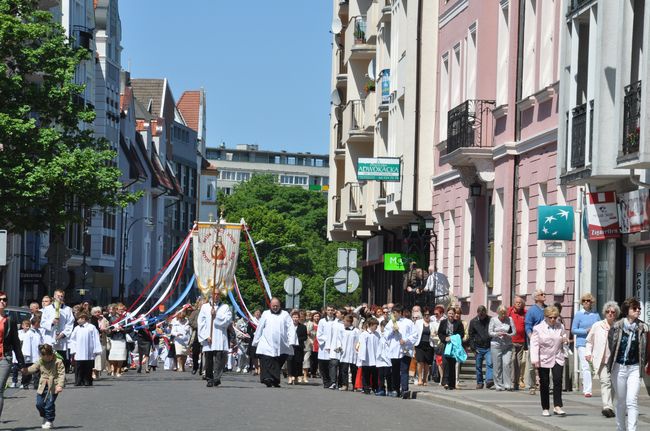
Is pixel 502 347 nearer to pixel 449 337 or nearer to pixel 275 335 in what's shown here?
pixel 449 337

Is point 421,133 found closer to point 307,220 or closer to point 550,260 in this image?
point 550,260

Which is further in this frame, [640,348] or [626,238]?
[626,238]

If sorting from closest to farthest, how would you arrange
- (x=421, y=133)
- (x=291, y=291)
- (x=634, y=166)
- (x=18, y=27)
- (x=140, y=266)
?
(x=634, y=166), (x=18, y=27), (x=421, y=133), (x=291, y=291), (x=140, y=266)

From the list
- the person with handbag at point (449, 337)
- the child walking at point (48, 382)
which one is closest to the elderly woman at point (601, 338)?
the child walking at point (48, 382)

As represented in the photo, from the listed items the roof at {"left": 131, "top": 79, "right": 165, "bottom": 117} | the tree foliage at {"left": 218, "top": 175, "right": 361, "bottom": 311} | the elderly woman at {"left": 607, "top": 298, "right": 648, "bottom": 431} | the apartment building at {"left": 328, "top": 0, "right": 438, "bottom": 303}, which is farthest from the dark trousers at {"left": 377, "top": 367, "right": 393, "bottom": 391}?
the roof at {"left": 131, "top": 79, "right": 165, "bottom": 117}

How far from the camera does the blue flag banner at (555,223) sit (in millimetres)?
29484

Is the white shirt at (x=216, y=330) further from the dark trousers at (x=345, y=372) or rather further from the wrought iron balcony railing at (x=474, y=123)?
the wrought iron balcony railing at (x=474, y=123)

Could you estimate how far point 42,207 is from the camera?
144ft

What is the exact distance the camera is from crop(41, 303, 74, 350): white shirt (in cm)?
3456

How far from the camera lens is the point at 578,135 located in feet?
94.0

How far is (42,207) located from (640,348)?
26.2m

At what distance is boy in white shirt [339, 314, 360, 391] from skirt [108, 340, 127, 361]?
23.3 feet

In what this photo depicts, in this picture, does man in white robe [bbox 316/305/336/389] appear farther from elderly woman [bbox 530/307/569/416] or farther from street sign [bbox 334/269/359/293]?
elderly woman [bbox 530/307/569/416]

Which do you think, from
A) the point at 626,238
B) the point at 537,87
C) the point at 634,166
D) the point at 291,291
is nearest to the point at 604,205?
the point at 626,238
